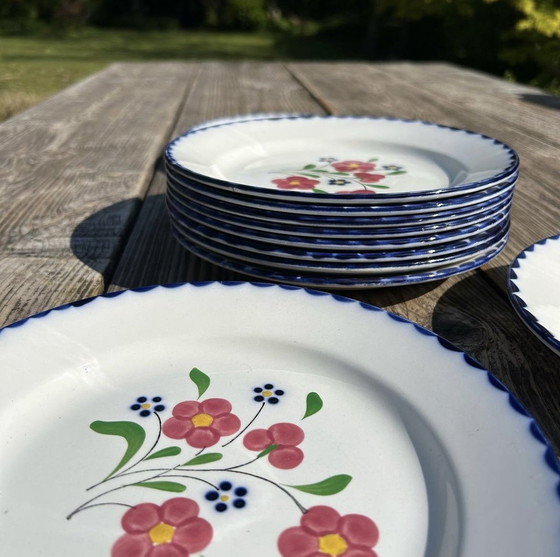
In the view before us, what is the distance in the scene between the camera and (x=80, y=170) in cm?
Answer: 144

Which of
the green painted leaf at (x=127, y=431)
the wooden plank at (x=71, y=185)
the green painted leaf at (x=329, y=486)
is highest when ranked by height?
the green painted leaf at (x=329, y=486)

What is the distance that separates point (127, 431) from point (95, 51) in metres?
11.8

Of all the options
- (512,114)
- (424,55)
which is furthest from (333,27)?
(512,114)

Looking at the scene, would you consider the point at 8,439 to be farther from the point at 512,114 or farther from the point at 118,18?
the point at 118,18

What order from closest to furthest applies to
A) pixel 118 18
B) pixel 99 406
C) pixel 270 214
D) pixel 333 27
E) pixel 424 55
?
pixel 99 406 < pixel 270 214 < pixel 424 55 < pixel 333 27 < pixel 118 18

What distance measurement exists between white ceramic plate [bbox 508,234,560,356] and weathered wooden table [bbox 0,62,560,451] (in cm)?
5

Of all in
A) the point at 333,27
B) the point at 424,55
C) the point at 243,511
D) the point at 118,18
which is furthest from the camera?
the point at 118,18

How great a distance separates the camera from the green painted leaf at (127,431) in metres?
0.54

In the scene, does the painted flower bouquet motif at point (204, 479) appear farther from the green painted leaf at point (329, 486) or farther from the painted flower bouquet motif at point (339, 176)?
the painted flower bouquet motif at point (339, 176)

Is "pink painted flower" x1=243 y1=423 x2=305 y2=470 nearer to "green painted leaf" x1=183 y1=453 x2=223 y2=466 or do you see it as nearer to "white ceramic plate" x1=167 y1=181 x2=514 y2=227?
"green painted leaf" x1=183 y1=453 x2=223 y2=466

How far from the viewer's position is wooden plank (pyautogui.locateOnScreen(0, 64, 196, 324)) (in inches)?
35.2

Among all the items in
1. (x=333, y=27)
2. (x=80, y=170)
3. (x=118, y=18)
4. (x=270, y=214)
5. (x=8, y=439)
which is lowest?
(x=118, y=18)

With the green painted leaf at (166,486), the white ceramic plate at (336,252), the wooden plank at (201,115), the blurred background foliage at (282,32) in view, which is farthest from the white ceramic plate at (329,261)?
the blurred background foliage at (282,32)

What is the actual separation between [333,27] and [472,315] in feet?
44.7
